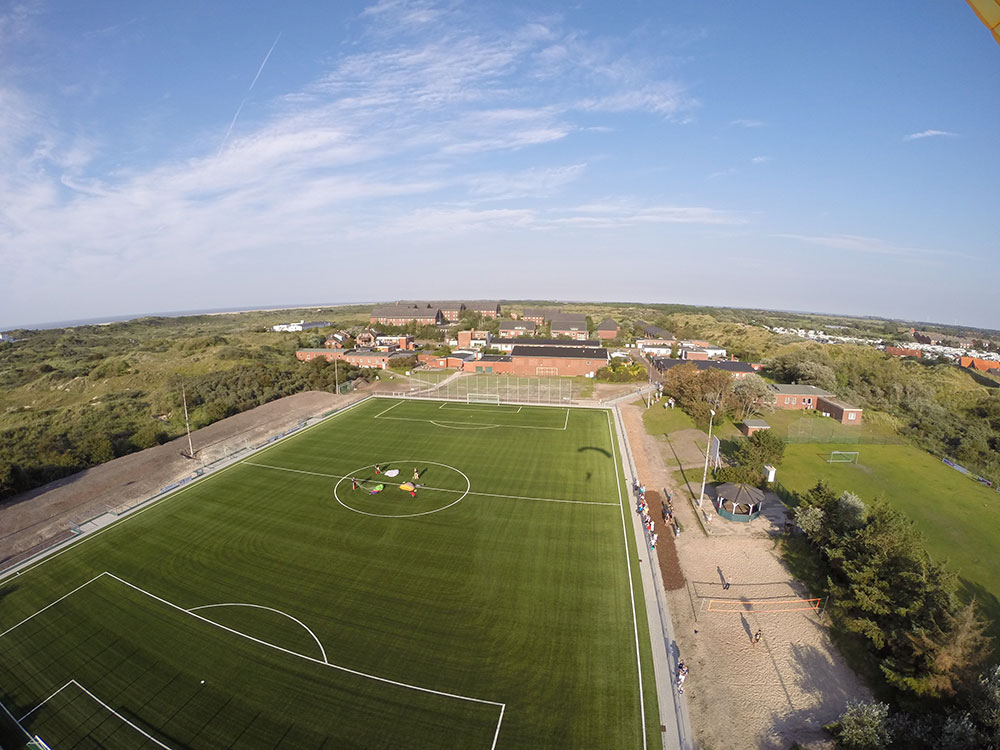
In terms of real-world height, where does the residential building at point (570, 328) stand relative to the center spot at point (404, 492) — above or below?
above

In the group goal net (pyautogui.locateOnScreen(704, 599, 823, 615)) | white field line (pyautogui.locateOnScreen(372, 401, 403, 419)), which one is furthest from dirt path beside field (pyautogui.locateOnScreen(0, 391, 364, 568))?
goal net (pyautogui.locateOnScreen(704, 599, 823, 615))

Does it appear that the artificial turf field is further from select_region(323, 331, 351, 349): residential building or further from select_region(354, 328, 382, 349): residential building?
select_region(354, 328, 382, 349): residential building

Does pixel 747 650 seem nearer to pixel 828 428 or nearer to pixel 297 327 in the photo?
pixel 828 428

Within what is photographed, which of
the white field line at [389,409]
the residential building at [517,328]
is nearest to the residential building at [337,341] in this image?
the residential building at [517,328]

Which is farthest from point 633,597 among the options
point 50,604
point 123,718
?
point 50,604

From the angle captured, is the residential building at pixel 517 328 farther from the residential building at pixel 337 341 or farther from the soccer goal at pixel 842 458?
the soccer goal at pixel 842 458

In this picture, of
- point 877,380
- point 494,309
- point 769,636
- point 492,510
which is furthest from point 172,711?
point 494,309
